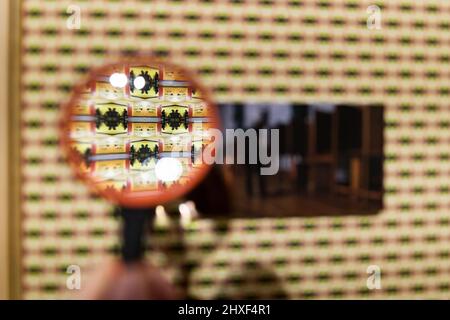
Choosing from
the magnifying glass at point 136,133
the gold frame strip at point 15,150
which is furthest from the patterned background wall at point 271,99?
the magnifying glass at point 136,133

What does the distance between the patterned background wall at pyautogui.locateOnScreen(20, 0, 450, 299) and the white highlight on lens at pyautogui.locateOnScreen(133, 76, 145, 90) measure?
1.41 ft

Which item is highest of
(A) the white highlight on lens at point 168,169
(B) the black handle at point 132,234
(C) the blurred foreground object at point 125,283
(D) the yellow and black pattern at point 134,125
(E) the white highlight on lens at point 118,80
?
(E) the white highlight on lens at point 118,80

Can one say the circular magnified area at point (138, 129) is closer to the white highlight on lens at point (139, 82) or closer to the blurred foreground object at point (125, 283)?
the white highlight on lens at point (139, 82)

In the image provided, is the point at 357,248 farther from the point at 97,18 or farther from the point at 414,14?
the point at 97,18

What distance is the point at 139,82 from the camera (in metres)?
0.79

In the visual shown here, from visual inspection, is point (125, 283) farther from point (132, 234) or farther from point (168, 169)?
point (168, 169)

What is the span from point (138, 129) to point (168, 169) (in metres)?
0.11

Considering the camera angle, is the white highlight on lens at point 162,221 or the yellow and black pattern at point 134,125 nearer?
the yellow and black pattern at point 134,125

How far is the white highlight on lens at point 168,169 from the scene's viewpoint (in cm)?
77

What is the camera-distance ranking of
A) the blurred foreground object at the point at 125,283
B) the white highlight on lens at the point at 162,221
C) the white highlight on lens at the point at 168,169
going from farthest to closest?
the white highlight on lens at the point at 162,221
the white highlight on lens at the point at 168,169
the blurred foreground object at the point at 125,283

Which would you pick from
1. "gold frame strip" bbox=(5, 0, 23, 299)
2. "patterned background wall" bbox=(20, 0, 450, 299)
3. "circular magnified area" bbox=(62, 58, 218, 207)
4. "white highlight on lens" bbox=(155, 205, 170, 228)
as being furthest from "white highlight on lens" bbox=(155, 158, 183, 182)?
"gold frame strip" bbox=(5, 0, 23, 299)

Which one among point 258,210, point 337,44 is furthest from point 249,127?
point 337,44


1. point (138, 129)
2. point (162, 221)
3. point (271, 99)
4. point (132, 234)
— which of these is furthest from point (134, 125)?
point (271, 99)
